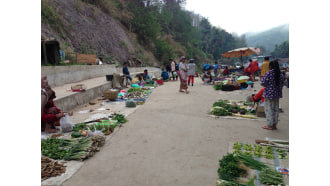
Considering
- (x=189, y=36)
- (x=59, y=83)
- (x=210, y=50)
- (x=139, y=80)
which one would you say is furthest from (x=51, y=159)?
(x=210, y=50)

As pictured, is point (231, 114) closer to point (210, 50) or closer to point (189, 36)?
point (189, 36)

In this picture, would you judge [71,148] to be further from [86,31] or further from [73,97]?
[86,31]

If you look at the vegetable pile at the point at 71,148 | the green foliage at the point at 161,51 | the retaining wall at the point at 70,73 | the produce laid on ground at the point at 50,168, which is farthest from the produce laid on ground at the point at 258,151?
the green foliage at the point at 161,51

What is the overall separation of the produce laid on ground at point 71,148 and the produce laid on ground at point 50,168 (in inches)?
10.5

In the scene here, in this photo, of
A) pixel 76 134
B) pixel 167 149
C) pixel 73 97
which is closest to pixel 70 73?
pixel 73 97

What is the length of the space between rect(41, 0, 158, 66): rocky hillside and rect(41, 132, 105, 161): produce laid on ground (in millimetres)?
10451

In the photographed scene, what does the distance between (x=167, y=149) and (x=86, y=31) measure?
17.4 meters

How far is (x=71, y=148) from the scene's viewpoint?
3.87 metres

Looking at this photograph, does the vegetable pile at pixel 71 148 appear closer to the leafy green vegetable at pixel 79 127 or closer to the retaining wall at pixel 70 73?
the leafy green vegetable at pixel 79 127

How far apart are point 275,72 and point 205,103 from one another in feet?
12.5

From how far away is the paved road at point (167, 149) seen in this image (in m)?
3.04

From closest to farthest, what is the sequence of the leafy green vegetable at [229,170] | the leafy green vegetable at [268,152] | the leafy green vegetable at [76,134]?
the leafy green vegetable at [229,170] → the leafy green vegetable at [268,152] → the leafy green vegetable at [76,134]

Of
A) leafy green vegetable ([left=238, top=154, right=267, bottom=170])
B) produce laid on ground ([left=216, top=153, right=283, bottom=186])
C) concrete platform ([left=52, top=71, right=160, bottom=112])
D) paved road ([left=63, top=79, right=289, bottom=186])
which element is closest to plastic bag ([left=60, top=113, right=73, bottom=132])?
paved road ([left=63, top=79, right=289, bottom=186])

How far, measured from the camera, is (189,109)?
7418 mm
